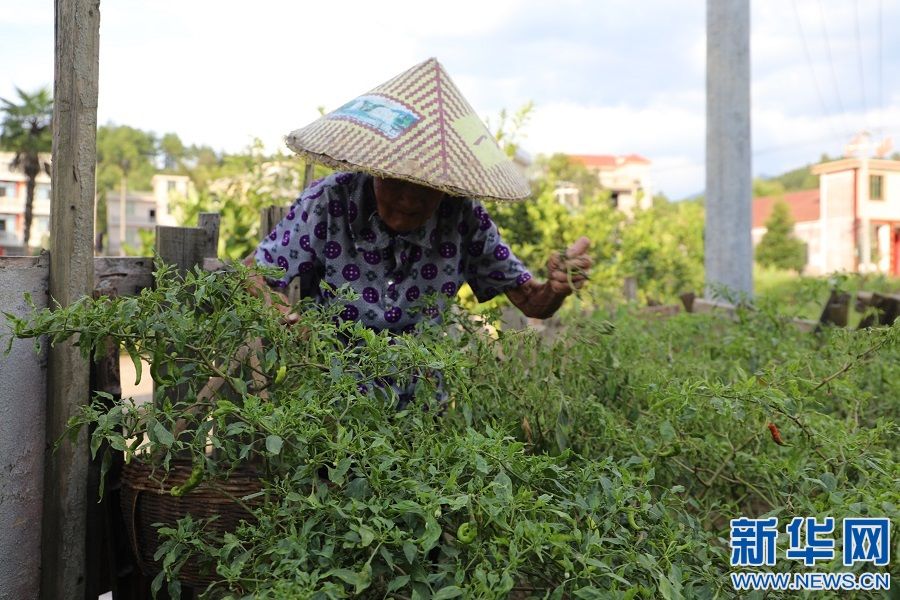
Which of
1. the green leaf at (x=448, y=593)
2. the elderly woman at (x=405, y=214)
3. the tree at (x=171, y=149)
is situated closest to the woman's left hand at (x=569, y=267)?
the elderly woman at (x=405, y=214)

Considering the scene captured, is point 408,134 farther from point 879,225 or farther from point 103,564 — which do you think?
point 879,225

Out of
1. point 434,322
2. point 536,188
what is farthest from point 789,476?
point 536,188

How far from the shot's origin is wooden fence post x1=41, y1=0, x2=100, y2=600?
2066 millimetres

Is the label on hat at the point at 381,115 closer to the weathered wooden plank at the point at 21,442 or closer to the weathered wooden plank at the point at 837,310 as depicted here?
the weathered wooden plank at the point at 21,442

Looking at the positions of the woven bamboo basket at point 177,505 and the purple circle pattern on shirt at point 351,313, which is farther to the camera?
the purple circle pattern on shirt at point 351,313

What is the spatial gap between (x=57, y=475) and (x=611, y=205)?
28.1 feet

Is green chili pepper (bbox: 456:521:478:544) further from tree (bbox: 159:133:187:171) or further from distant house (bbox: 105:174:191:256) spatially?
tree (bbox: 159:133:187:171)

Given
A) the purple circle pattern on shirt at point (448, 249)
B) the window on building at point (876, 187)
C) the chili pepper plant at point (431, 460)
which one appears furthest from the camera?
the window on building at point (876, 187)

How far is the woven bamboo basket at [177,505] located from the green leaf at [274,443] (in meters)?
0.23

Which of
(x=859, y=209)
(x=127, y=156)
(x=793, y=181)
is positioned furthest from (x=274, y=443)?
(x=793, y=181)

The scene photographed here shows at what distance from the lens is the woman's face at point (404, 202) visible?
8.05 feet

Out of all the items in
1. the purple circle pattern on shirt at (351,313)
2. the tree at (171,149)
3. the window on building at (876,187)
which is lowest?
the purple circle pattern on shirt at (351,313)

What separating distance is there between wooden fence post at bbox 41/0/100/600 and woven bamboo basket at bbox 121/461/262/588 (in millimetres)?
221

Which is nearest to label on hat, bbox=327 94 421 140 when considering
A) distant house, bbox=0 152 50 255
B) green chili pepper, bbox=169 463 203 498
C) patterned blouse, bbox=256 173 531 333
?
patterned blouse, bbox=256 173 531 333
